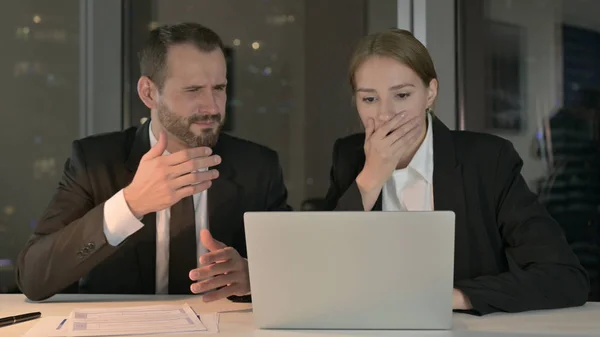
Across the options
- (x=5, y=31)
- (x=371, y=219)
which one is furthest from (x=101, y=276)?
(x=5, y=31)

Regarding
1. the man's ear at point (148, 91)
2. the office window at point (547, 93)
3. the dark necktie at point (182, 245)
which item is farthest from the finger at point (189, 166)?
the office window at point (547, 93)

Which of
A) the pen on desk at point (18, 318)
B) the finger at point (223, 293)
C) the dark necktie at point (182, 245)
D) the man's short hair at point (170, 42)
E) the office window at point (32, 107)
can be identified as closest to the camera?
the pen on desk at point (18, 318)

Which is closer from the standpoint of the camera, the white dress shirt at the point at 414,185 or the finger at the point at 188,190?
the finger at the point at 188,190

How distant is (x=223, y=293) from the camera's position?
64.4 inches

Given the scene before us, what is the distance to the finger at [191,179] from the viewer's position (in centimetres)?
165

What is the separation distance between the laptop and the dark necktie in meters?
0.76

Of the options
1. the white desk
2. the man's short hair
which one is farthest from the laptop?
the man's short hair

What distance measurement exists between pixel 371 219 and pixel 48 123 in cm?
230

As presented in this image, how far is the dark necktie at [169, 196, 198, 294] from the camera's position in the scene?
2.00m

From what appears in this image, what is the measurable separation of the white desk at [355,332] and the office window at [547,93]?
1410 mm

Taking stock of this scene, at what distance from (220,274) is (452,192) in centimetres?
63

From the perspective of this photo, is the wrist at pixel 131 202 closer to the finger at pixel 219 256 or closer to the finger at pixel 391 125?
the finger at pixel 219 256

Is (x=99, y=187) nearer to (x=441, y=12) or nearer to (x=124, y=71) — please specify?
(x=124, y=71)

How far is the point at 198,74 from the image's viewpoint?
209 centimetres
